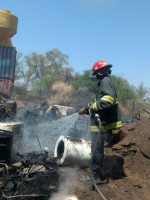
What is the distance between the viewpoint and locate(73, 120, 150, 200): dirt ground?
337cm

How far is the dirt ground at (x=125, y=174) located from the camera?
3371 mm

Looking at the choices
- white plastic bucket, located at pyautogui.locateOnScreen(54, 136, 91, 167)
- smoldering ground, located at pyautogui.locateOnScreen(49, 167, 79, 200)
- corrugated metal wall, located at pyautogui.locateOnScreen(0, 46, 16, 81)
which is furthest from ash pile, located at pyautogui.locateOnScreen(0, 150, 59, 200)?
corrugated metal wall, located at pyautogui.locateOnScreen(0, 46, 16, 81)

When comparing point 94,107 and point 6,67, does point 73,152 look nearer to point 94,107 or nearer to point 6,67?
point 94,107

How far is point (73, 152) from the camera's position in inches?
171

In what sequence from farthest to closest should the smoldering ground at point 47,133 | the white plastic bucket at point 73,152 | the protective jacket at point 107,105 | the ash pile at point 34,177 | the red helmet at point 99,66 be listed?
the smoldering ground at point 47,133, the white plastic bucket at point 73,152, the red helmet at point 99,66, the protective jacket at point 107,105, the ash pile at point 34,177

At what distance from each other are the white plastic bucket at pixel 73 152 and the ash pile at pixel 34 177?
14.4 inches

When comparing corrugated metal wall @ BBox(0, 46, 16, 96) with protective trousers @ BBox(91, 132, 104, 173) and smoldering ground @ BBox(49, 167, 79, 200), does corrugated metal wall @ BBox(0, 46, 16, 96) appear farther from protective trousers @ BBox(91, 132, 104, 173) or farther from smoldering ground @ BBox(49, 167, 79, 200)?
protective trousers @ BBox(91, 132, 104, 173)

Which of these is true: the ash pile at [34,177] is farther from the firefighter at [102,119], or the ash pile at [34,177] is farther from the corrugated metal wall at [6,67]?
the corrugated metal wall at [6,67]

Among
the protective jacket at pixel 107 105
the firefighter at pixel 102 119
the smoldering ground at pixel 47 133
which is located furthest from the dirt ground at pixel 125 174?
the smoldering ground at pixel 47 133

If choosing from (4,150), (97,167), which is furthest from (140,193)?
(4,150)

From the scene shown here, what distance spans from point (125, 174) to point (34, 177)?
5.28ft

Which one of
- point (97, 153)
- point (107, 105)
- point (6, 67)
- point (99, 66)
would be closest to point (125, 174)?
point (97, 153)

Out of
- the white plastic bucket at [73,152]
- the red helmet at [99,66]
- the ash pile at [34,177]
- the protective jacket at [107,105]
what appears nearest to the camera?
the ash pile at [34,177]

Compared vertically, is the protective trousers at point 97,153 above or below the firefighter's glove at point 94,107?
below
